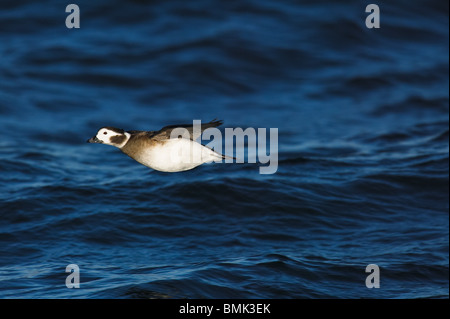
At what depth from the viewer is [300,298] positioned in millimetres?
8742

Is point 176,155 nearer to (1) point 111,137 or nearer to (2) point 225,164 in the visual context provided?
(1) point 111,137

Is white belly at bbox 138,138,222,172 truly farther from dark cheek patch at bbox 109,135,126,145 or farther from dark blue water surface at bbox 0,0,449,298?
dark blue water surface at bbox 0,0,449,298

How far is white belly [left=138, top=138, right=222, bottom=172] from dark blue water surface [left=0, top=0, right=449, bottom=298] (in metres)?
1.71

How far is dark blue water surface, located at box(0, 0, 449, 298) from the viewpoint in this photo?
9375mm

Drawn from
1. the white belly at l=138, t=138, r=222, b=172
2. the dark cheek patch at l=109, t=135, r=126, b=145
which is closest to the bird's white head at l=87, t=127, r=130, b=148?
the dark cheek patch at l=109, t=135, r=126, b=145

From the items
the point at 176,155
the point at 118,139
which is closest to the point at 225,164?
the point at 118,139

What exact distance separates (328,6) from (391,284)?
12.0 m

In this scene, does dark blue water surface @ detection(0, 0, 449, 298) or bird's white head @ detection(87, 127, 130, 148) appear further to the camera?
dark blue water surface @ detection(0, 0, 449, 298)

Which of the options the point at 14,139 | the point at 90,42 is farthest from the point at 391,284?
the point at 90,42

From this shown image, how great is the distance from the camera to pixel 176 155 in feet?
23.5

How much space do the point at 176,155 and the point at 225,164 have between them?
6.23 m

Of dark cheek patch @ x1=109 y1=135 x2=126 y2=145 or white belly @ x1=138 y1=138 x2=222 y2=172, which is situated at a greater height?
dark cheek patch @ x1=109 y1=135 x2=126 y2=145

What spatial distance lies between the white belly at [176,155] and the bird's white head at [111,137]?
326 mm

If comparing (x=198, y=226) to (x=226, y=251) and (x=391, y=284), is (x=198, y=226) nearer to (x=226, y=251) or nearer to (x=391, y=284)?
(x=226, y=251)
